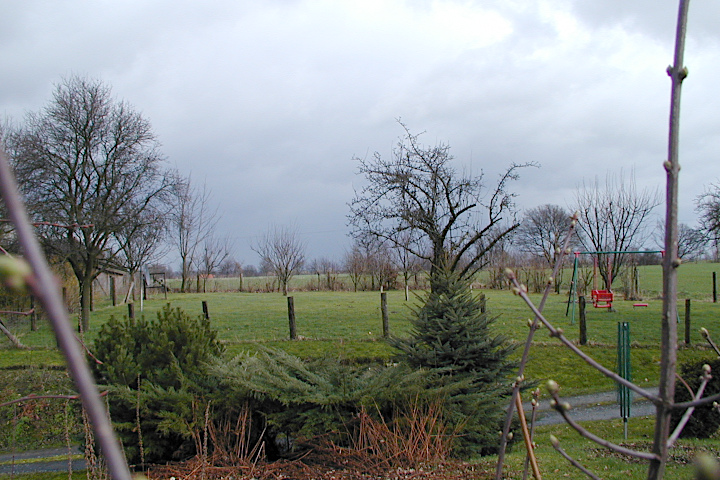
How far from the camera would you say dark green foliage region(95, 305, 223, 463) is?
5.78m

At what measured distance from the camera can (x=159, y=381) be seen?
6.30 metres

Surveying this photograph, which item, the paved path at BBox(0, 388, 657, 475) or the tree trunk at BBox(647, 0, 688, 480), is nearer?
the tree trunk at BBox(647, 0, 688, 480)

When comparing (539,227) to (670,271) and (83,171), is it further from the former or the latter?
(670,271)

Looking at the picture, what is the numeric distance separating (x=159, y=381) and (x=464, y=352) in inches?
150

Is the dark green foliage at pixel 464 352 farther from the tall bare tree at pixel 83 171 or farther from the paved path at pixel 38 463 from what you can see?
the tall bare tree at pixel 83 171

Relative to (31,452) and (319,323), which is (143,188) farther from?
(31,452)

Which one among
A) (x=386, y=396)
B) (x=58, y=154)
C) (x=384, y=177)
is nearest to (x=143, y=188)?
(x=58, y=154)

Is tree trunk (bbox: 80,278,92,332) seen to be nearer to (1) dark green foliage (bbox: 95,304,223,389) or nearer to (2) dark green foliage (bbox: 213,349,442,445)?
(1) dark green foliage (bbox: 95,304,223,389)

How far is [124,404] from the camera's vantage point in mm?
5906

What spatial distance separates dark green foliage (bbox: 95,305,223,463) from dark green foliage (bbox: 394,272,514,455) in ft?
8.80

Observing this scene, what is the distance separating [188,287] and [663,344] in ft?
152

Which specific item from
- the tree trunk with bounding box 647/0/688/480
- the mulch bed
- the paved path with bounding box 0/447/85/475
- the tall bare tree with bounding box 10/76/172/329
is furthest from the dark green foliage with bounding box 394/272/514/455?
the tall bare tree with bounding box 10/76/172/329

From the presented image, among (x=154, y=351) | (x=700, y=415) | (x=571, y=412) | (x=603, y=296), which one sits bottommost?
(x=571, y=412)

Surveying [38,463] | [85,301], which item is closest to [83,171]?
[85,301]
